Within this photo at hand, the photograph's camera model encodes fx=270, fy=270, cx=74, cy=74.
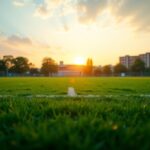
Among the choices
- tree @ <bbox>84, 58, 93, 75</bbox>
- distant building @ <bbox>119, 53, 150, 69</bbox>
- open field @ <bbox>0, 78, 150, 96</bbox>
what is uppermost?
distant building @ <bbox>119, 53, 150, 69</bbox>

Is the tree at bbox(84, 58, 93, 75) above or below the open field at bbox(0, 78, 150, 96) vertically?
above

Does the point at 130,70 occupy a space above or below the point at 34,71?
above

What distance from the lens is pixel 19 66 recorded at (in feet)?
404

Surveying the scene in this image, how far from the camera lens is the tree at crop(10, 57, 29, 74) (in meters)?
123

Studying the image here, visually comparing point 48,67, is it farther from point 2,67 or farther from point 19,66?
point 2,67

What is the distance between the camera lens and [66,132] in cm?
223

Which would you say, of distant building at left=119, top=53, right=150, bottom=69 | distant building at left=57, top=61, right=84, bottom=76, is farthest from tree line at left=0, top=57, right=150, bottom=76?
distant building at left=119, top=53, right=150, bottom=69

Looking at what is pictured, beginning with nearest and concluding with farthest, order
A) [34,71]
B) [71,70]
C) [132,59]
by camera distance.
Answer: [34,71], [71,70], [132,59]

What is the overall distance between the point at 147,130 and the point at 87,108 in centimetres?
156

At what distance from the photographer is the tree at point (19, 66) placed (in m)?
123

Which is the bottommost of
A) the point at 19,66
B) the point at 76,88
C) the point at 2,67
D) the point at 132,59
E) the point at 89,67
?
the point at 76,88

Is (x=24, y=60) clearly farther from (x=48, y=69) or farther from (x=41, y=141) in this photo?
(x=41, y=141)

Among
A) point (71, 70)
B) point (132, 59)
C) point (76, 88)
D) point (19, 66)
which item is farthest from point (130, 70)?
point (76, 88)

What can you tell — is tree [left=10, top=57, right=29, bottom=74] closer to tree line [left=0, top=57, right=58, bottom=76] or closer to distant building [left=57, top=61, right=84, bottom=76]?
tree line [left=0, top=57, right=58, bottom=76]
